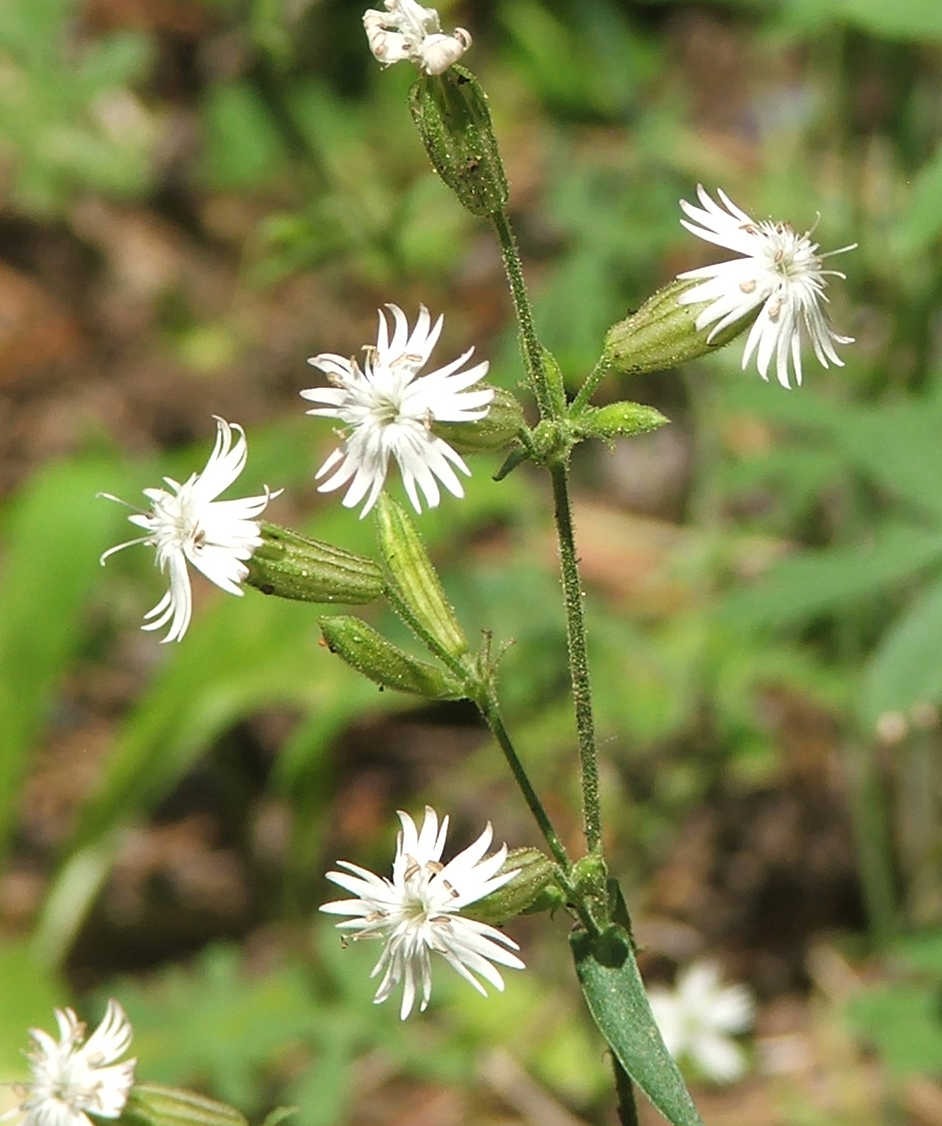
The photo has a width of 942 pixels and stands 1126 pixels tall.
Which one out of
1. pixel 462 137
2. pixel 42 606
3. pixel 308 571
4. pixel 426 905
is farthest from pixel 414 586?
pixel 42 606

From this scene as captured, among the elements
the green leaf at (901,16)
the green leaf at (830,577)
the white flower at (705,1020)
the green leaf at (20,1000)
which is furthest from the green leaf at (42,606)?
the green leaf at (901,16)

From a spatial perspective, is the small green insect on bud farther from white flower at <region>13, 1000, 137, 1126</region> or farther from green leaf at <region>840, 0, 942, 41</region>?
green leaf at <region>840, 0, 942, 41</region>

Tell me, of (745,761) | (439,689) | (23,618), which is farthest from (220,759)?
(439,689)

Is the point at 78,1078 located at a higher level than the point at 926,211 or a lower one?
lower

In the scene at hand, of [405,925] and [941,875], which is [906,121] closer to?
[941,875]

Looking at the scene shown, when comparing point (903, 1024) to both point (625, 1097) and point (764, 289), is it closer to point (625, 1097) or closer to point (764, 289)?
point (625, 1097)

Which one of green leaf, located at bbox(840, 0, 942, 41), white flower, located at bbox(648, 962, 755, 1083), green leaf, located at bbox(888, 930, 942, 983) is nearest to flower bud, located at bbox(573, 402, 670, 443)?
green leaf, located at bbox(840, 0, 942, 41)

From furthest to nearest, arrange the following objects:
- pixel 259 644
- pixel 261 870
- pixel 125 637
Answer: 1. pixel 125 637
2. pixel 261 870
3. pixel 259 644
